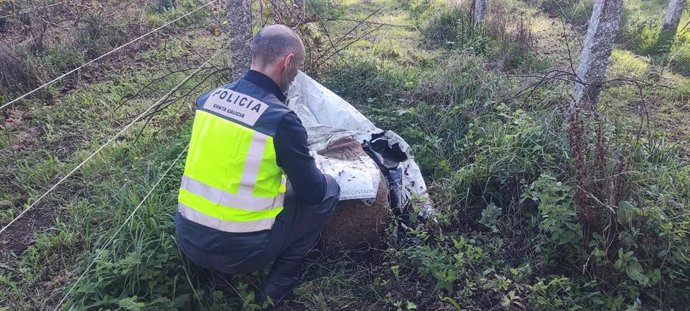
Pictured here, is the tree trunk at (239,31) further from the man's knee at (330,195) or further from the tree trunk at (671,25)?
the tree trunk at (671,25)

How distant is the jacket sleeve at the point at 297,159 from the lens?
2.45m

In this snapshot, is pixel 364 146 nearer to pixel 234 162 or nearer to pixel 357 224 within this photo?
pixel 357 224

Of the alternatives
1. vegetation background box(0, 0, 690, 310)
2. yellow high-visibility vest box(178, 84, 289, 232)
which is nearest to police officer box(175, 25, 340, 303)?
yellow high-visibility vest box(178, 84, 289, 232)

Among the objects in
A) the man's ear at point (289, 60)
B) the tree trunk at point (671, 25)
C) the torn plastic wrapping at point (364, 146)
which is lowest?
the torn plastic wrapping at point (364, 146)

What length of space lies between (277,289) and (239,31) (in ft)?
7.41

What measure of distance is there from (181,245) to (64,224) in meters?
1.17

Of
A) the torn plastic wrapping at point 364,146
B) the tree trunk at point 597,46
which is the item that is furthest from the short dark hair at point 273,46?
the tree trunk at point 597,46

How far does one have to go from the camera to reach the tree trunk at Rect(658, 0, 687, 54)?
6.50m

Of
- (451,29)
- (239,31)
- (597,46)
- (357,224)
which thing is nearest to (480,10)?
(451,29)

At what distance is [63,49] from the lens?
18.8 ft

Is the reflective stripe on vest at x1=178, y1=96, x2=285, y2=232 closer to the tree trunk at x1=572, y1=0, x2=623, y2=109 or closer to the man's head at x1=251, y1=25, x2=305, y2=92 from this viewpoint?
the man's head at x1=251, y1=25, x2=305, y2=92

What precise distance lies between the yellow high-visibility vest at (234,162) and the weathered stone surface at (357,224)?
2.15 feet

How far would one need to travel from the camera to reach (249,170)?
2467mm

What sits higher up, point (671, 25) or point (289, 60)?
point (289, 60)
